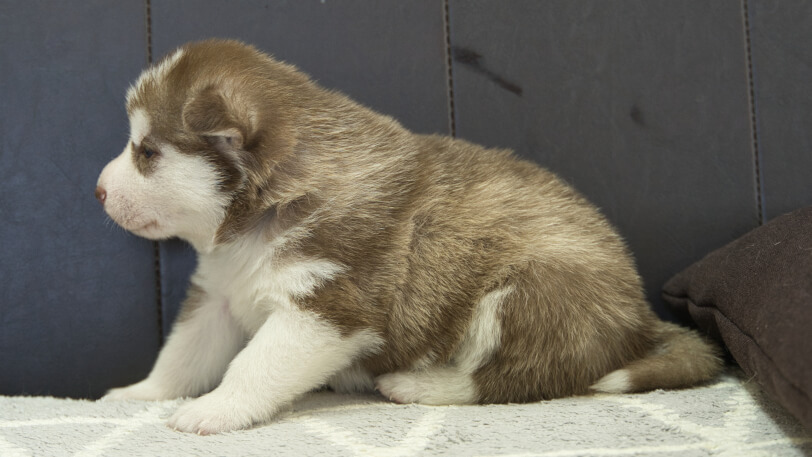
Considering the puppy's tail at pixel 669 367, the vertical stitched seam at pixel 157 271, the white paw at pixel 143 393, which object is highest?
the vertical stitched seam at pixel 157 271

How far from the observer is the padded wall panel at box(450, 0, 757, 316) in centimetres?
284

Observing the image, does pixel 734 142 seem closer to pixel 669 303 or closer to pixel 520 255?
pixel 669 303

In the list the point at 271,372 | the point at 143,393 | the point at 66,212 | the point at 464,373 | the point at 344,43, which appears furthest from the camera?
the point at 344,43

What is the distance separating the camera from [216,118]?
1963 mm

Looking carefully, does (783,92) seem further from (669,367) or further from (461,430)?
(461,430)

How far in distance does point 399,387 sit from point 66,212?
4.68 feet

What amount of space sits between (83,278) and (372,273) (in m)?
1.25

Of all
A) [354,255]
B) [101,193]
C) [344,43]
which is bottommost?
[354,255]

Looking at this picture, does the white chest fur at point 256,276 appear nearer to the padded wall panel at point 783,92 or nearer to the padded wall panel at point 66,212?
the padded wall panel at point 66,212

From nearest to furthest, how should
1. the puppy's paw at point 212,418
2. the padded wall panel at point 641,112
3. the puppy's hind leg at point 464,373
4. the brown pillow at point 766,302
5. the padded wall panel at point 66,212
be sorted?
the brown pillow at point 766,302, the puppy's paw at point 212,418, the puppy's hind leg at point 464,373, the padded wall panel at point 66,212, the padded wall panel at point 641,112

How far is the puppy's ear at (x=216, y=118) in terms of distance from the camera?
196cm

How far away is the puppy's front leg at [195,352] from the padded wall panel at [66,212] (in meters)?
0.32

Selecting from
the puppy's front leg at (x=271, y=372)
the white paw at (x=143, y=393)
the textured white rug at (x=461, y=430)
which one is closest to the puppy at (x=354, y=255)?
the puppy's front leg at (x=271, y=372)

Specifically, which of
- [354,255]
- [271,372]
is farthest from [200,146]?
[271,372]
